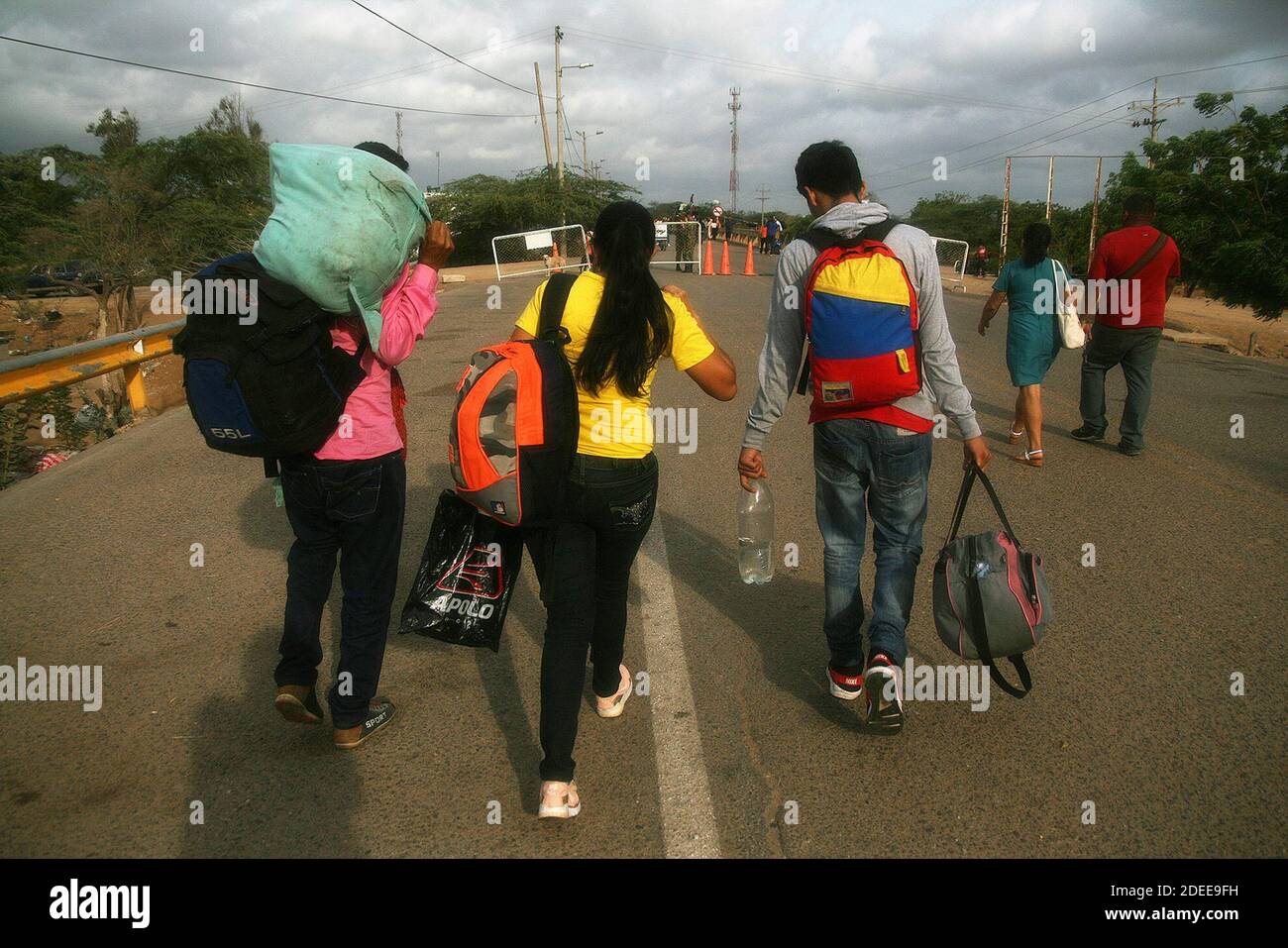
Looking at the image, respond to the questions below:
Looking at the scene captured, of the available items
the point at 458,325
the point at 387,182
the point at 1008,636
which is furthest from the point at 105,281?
the point at 1008,636

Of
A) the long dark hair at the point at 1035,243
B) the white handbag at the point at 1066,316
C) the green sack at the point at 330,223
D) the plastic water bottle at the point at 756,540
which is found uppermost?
the long dark hair at the point at 1035,243

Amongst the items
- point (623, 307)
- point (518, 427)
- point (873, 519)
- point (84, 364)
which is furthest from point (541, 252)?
point (518, 427)

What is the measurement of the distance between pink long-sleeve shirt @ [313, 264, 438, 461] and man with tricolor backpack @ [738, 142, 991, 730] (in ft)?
3.83

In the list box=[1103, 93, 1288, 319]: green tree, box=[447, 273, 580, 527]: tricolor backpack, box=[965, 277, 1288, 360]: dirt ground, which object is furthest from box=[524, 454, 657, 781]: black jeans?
box=[1103, 93, 1288, 319]: green tree

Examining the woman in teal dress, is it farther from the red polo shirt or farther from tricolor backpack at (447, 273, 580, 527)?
tricolor backpack at (447, 273, 580, 527)

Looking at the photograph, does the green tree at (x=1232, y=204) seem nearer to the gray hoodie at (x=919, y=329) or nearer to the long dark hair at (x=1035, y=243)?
the long dark hair at (x=1035, y=243)

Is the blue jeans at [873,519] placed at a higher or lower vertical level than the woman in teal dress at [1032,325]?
lower

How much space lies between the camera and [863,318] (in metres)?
3.07

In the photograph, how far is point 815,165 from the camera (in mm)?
3258

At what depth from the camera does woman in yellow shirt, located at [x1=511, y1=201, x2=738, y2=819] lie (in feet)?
8.95

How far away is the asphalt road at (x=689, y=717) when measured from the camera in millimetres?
2871

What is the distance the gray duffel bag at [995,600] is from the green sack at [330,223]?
216 cm

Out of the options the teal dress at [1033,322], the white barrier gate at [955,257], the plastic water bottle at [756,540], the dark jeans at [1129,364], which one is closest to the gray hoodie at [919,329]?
the plastic water bottle at [756,540]

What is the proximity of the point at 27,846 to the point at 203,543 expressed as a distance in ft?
9.48
